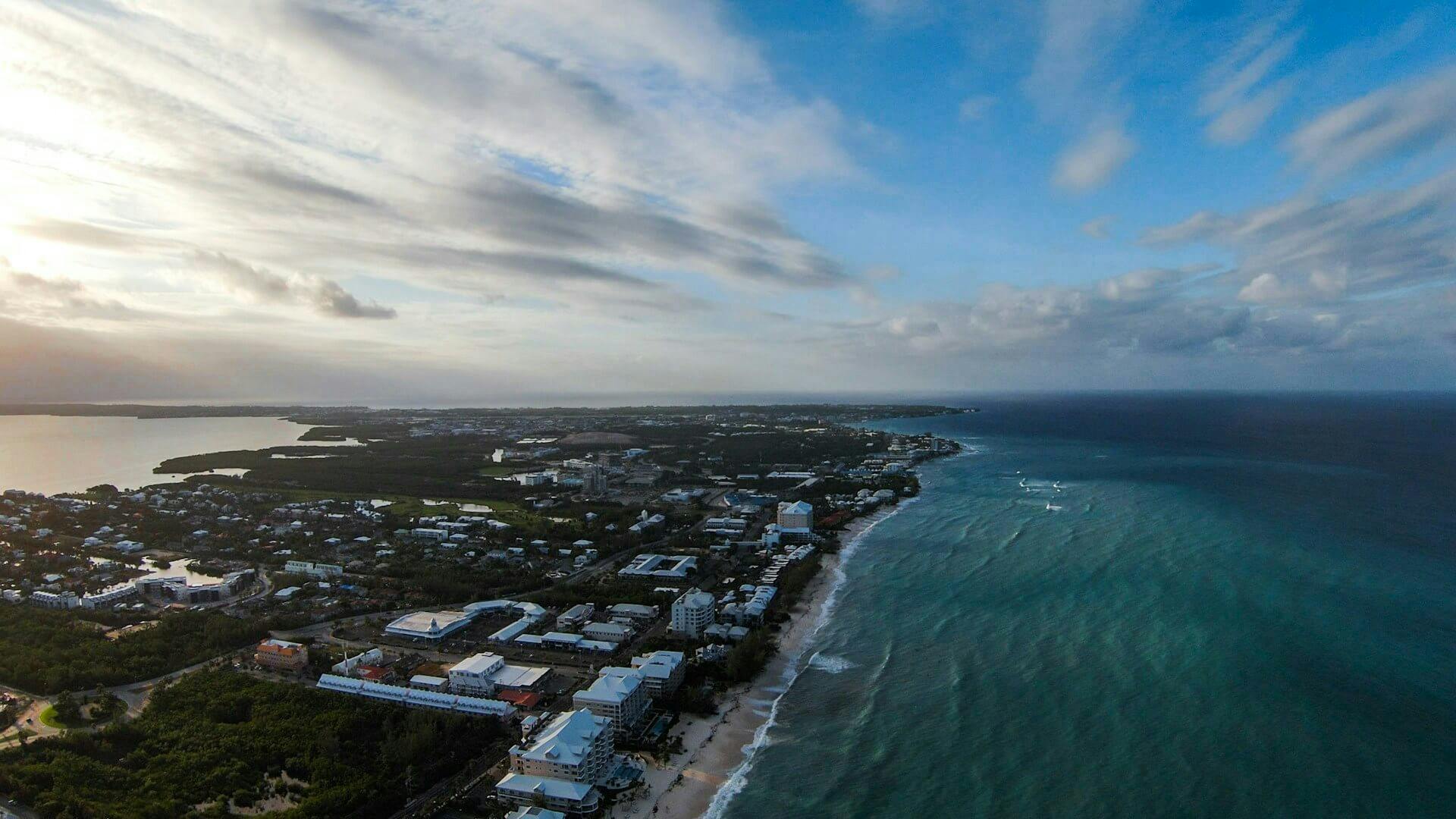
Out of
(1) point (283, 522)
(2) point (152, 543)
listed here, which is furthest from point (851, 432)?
(2) point (152, 543)

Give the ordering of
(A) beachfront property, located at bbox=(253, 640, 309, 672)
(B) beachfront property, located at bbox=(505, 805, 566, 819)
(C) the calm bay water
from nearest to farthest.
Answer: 1. (B) beachfront property, located at bbox=(505, 805, 566, 819)
2. (A) beachfront property, located at bbox=(253, 640, 309, 672)
3. (C) the calm bay water

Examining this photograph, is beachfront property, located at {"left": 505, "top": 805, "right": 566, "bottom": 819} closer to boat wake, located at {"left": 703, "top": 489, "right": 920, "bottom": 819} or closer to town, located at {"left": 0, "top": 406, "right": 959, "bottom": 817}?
town, located at {"left": 0, "top": 406, "right": 959, "bottom": 817}

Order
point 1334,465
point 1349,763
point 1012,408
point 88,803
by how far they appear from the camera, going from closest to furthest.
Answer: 1. point 88,803
2. point 1349,763
3. point 1334,465
4. point 1012,408

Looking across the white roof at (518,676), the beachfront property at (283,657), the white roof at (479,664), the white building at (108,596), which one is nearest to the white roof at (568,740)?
the white roof at (518,676)

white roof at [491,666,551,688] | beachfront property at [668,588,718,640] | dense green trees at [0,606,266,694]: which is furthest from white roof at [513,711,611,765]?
dense green trees at [0,606,266,694]

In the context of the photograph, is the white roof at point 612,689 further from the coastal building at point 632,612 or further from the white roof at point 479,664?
the coastal building at point 632,612

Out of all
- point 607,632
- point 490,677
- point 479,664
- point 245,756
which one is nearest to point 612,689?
point 490,677

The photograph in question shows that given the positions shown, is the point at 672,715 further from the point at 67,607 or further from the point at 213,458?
the point at 213,458
